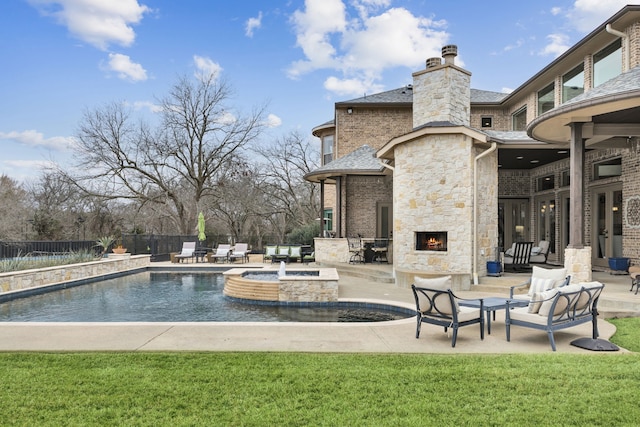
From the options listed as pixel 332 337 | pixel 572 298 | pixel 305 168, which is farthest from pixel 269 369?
pixel 305 168

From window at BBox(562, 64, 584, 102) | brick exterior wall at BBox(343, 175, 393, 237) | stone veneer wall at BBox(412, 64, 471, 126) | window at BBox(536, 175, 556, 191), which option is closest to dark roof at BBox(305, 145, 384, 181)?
brick exterior wall at BBox(343, 175, 393, 237)

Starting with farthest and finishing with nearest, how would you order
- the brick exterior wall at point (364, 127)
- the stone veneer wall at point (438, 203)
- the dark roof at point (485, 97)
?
1. the brick exterior wall at point (364, 127)
2. the dark roof at point (485, 97)
3. the stone veneer wall at point (438, 203)

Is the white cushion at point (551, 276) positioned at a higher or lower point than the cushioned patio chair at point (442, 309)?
higher

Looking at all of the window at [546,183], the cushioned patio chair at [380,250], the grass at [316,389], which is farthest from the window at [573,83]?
the grass at [316,389]

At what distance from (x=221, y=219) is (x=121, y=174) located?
7.66 meters

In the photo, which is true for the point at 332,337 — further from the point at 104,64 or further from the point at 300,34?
the point at 104,64

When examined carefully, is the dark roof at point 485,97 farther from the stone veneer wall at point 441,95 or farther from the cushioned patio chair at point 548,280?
the cushioned patio chair at point 548,280

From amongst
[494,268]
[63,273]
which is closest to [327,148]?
[494,268]

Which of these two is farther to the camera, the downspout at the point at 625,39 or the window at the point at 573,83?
the window at the point at 573,83

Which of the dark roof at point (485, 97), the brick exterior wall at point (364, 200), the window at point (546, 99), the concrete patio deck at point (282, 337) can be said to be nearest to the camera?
the concrete patio deck at point (282, 337)

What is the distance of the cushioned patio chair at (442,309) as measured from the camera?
5.56 meters

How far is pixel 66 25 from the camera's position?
1745cm

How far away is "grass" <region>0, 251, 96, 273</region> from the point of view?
38.4 feet

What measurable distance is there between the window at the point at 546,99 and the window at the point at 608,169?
3749mm
